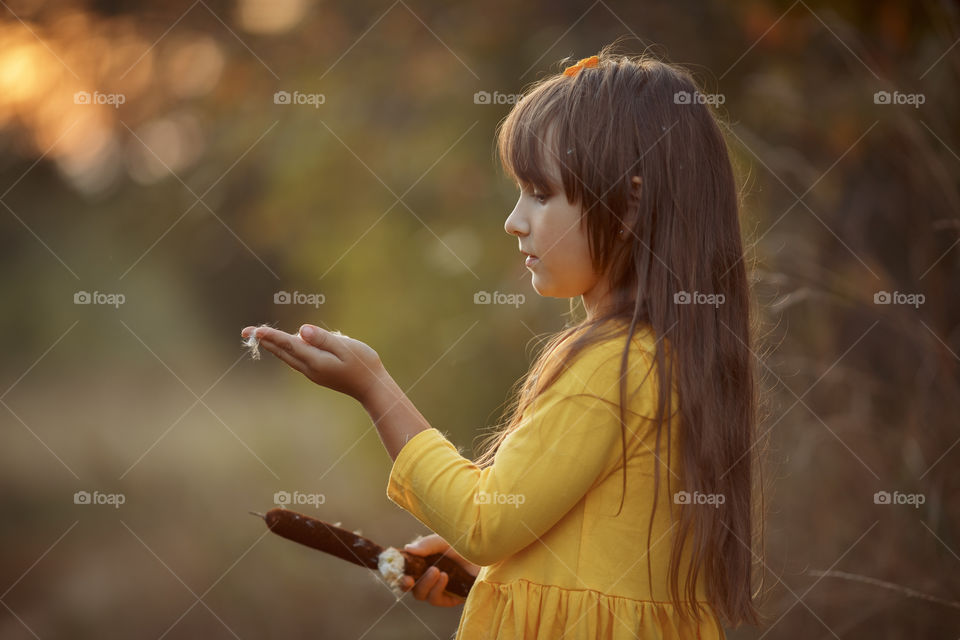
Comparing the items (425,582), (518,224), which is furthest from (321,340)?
(425,582)

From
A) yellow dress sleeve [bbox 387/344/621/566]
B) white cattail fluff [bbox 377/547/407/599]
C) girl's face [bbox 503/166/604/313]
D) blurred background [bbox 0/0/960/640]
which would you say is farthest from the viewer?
blurred background [bbox 0/0/960/640]

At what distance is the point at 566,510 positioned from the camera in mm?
955

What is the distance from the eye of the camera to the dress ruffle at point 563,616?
976mm

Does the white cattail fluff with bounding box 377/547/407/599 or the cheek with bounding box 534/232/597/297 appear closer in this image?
the cheek with bounding box 534/232/597/297

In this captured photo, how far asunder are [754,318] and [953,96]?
3.95ft

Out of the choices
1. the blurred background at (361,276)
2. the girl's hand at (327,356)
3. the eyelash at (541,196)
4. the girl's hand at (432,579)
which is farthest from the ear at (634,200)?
the blurred background at (361,276)

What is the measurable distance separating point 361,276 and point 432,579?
6.63 ft

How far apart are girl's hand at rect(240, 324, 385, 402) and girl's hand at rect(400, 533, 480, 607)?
0.97 feet

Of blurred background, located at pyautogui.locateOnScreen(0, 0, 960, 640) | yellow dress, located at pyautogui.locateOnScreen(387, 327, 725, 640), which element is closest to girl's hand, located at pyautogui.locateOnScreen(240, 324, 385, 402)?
yellow dress, located at pyautogui.locateOnScreen(387, 327, 725, 640)

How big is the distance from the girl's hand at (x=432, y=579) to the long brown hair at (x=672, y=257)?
0.73 ft

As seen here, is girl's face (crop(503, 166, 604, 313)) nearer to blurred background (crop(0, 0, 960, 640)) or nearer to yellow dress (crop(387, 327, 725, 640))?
yellow dress (crop(387, 327, 725, 640))

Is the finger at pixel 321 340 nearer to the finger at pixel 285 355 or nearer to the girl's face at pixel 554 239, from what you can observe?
the finger at pixel 285 355

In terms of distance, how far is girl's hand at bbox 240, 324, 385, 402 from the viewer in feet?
3.35

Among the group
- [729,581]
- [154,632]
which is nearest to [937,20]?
[729,581]
